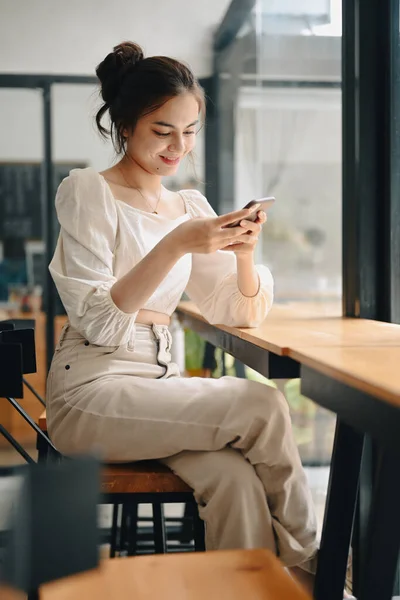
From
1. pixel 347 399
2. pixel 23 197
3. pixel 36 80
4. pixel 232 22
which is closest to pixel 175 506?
pixel 23 197

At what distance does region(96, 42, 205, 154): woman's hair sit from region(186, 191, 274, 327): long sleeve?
1.07 ft

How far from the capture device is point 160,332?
1.78 m

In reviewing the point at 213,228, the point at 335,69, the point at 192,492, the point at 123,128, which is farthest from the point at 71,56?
the point at 192,492

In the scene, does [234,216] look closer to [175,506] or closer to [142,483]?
[142,483]

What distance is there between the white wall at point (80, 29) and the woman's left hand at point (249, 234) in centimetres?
225

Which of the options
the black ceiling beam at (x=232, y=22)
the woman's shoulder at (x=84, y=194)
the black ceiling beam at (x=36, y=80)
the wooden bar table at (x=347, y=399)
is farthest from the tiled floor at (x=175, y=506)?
the black ceiling beam at (x=232, y=22)

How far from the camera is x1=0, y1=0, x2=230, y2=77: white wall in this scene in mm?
3781

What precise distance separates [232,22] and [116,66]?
6.41 feet

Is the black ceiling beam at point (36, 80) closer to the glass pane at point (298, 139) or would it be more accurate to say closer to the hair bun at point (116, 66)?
the glass pane at point (298, 139)

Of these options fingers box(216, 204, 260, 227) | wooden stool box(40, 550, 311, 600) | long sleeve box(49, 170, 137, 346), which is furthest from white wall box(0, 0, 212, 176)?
wooden stool box(40, 550, 311, 600)

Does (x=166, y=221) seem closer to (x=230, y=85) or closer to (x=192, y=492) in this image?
(x=192, y=492)

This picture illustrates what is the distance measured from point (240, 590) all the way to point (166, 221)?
114 centimetres

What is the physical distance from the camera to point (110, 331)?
1624mm

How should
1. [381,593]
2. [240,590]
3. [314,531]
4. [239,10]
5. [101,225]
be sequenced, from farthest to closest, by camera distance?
[239,10]
[101,225]
[314,531]
[381,593]
[240,590]
